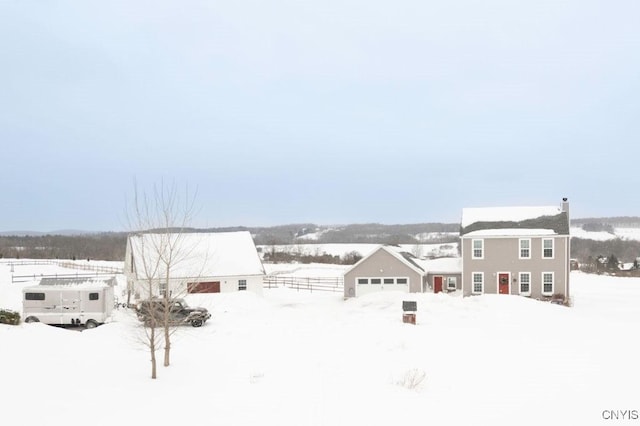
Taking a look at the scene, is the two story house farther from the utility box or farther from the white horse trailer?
the white horse trailer

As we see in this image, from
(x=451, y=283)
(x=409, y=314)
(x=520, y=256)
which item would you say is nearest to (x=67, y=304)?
(x=409, y=314)

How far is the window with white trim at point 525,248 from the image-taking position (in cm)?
3506

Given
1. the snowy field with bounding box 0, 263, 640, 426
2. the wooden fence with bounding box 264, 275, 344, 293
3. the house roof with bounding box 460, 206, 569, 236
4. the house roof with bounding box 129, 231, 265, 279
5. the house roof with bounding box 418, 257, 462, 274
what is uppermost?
the house roof with bounding box 460, 206, 569, 236

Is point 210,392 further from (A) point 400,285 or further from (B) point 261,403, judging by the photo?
(A) point 400,285

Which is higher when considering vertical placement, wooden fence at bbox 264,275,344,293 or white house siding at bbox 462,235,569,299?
white house siding at bbox 462,235,569,299

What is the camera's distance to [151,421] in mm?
11758

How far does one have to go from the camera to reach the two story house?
113 ft

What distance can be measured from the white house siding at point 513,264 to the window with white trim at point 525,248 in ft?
0.71

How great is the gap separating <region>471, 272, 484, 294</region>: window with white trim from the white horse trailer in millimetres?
24988

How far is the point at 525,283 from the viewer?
35094mm

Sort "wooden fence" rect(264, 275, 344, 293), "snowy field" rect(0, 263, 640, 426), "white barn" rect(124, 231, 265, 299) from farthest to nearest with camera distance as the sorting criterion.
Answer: "wooden fence" rect(264, 275, 344, 293)
"white barn" rect(124, 231, 265, 299)
"snowy field" rect(0, 263, 640, 426)

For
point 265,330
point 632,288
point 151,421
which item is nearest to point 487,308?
point 265,330

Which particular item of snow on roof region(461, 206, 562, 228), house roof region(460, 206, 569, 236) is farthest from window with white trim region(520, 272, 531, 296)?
snow on roof region(461, 206, 562, 228)

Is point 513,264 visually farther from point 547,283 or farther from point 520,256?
point 547,283
